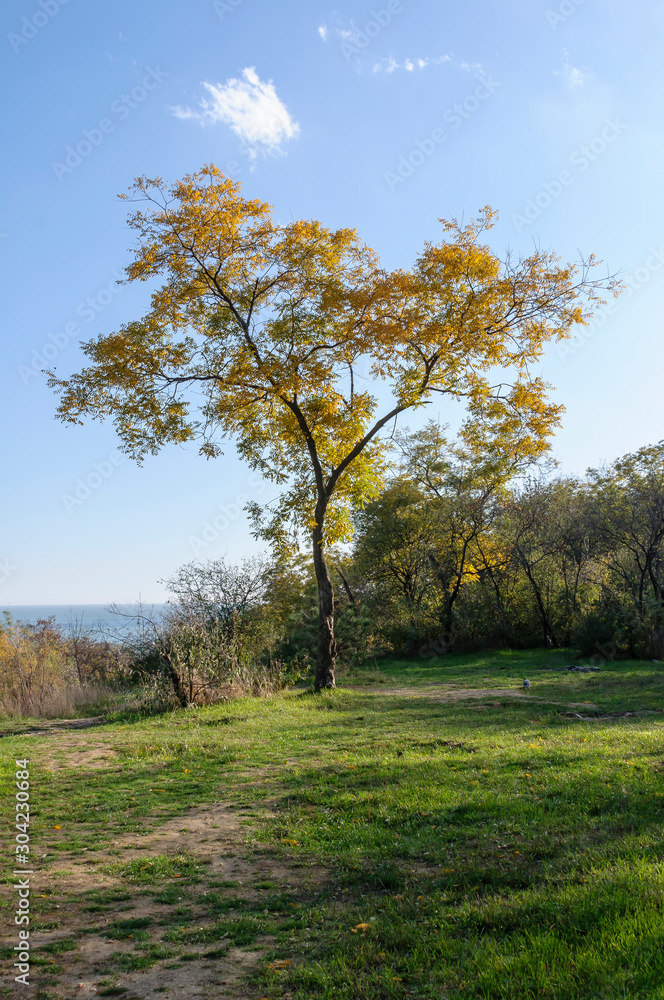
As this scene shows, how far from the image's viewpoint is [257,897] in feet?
14.7

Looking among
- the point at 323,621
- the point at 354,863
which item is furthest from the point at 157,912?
the point at 323,621

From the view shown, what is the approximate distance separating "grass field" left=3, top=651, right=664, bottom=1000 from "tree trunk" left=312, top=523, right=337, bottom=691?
5.36 metres

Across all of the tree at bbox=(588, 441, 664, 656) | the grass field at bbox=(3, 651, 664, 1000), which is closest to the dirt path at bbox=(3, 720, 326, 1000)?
the grass field at bbox=(3, 651, 664, 1000)

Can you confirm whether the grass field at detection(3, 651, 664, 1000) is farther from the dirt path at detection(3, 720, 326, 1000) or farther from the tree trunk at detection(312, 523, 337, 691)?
the tree trunk at detection(312, 523, 337, 691)

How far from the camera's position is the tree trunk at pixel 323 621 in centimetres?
1556

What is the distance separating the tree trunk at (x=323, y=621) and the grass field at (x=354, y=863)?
17.6 ft

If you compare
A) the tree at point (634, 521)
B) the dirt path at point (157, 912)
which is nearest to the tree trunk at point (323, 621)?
the dirt path at point (157, 912)

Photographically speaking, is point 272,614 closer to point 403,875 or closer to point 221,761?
point 221,761

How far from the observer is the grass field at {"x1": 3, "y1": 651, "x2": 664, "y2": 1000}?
3297mm

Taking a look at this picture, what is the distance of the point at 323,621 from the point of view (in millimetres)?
15586

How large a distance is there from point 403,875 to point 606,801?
2144 mm

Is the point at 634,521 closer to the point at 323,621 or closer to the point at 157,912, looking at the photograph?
the point at 323,621

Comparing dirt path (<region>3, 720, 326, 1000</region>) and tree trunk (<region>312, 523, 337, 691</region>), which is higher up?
tree trunk (<region>312, 523, 337, 691</region>)

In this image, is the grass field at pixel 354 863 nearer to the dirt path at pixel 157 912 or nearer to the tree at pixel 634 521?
the dirt path at pixel 157 912
